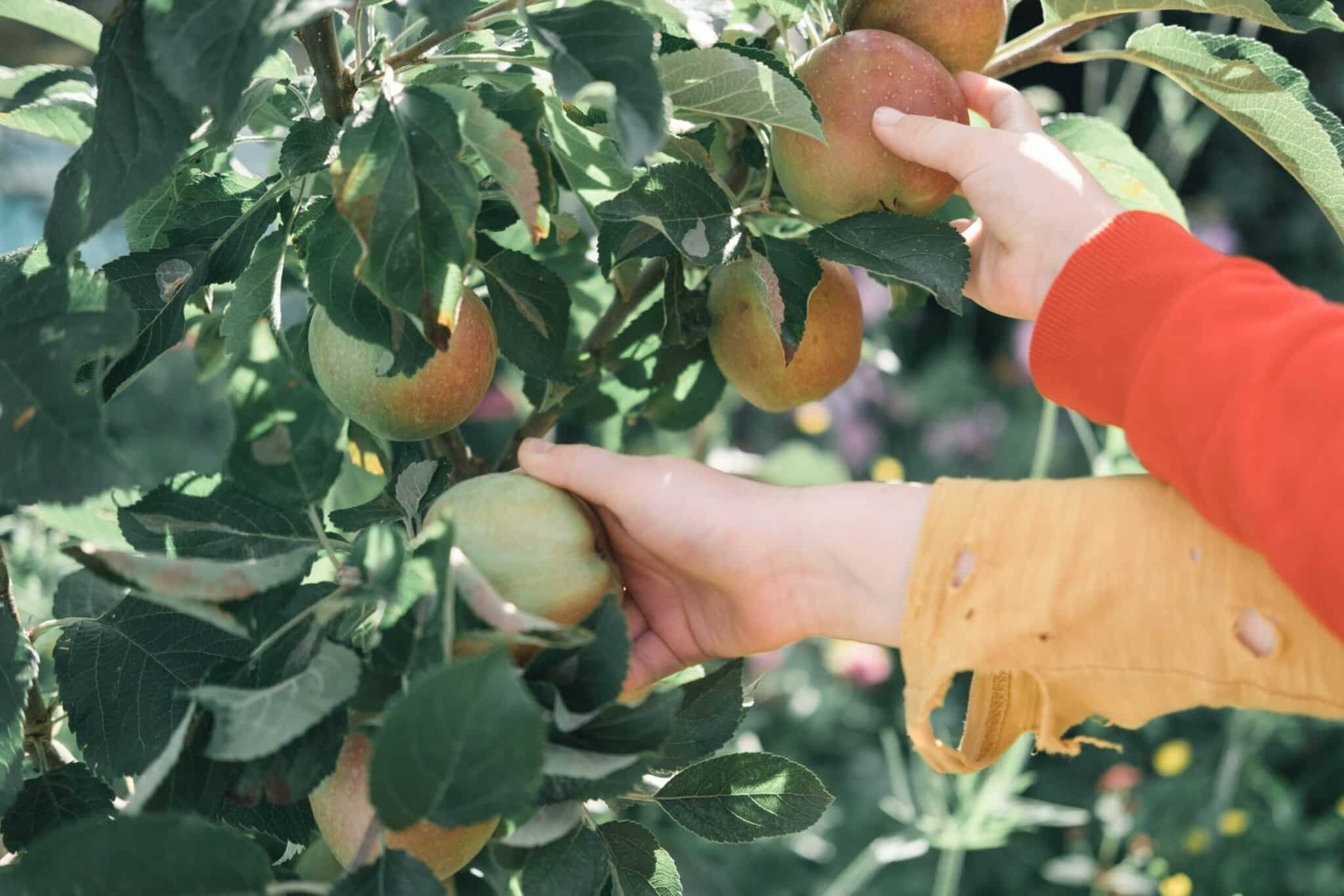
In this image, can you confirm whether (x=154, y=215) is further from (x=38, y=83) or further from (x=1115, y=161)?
(x=1115, y=161)

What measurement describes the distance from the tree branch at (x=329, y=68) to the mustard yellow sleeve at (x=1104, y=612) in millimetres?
347

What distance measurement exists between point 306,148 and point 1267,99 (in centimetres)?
52

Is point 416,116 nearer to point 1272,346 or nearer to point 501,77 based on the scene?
point 501,77

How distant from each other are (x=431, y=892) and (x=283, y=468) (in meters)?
0.17

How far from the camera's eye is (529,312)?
2.12 ft

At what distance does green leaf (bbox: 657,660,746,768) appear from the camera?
1.98ft

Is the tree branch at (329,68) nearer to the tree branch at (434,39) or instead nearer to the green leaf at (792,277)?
the tree branch at (434,39)

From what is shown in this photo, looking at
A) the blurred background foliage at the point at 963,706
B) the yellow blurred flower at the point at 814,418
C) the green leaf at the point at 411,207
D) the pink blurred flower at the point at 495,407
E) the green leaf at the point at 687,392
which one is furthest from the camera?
the yellow blurred flower at the point at 814,418

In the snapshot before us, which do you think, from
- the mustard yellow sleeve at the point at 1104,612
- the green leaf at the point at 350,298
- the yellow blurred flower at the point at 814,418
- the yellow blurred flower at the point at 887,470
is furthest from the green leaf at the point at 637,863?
the yellow blurred flower at the point at 814,418

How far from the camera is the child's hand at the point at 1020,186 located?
0.63m

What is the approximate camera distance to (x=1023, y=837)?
5.93 feet

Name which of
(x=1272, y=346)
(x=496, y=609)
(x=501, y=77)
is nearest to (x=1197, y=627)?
(x=1272, y=346)

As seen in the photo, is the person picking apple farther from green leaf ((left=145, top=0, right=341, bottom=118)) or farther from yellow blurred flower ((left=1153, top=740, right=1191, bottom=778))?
yellow blurred flower ((left=1153, top=740, right=1191, bottom=778))

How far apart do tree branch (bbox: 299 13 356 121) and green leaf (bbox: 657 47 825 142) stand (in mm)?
150
